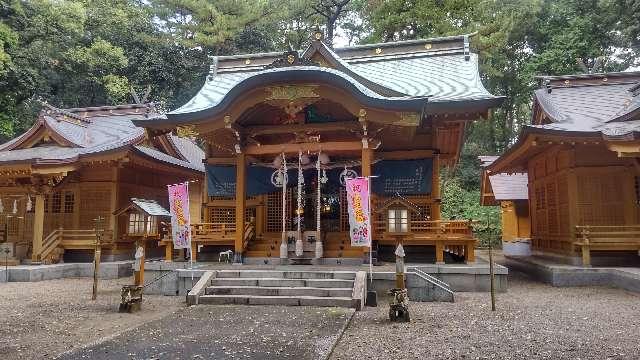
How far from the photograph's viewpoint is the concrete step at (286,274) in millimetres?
10547

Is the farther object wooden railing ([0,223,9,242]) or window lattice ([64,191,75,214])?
wooden railing ([0,223,9,242])

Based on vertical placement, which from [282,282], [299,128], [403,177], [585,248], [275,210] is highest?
[299,128]

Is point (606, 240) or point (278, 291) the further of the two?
point (606, 240)

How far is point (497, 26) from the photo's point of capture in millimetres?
29188

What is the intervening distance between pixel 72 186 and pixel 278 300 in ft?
39.7

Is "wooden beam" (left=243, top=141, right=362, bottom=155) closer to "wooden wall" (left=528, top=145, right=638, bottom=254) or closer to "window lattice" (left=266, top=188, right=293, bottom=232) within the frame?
"window lattice" (left=266, top=188, right=293, bottom=232)

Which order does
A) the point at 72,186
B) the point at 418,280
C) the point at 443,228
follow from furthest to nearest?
1. the point at 72,186
2. the point at 443,228
3. the point at 418,280

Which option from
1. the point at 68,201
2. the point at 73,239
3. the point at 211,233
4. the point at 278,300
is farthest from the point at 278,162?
the point at 68,201

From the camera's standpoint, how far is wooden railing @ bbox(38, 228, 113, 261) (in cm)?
1678

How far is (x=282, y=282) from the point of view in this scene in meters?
10.5

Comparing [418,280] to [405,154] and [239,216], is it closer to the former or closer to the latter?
[405,154]

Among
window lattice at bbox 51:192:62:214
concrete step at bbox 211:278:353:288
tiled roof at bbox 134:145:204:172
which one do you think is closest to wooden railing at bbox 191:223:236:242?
concrete step at bbox 211:278:353:288

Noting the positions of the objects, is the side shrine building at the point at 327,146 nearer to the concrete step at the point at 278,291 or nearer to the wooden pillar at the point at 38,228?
the concrete step at the point at 278,291

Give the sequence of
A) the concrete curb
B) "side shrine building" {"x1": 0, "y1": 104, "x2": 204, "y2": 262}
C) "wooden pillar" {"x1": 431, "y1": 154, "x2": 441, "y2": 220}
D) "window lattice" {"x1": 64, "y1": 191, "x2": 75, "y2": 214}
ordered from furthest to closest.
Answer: "window lattice" {"x1": 64, "y1": 191, "x2": 75, "y2": 214}, "side shrine building" {"x1": 0, "y1": 104, "x2": 204, "y2": 262}, "wooden pillar" {"x1": 431, "y1": 154, "x2": 441, "y2": 220}, the concrete curb
